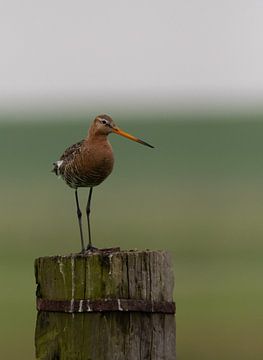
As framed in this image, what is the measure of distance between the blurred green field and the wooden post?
9.00 meters

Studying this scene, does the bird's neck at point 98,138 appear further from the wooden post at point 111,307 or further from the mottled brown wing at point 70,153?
the wooden post at point 111,307

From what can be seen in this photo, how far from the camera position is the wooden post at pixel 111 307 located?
7145 millimetres

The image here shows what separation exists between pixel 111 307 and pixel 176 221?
29.3 meters

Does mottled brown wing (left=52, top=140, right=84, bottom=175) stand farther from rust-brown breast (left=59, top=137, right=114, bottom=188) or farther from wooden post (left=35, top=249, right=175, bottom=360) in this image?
wooden post (left=35, top=249, right=175, bottom=360)

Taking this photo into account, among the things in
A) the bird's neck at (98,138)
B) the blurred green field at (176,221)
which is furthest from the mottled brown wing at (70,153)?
the blurred green field at (176,221)

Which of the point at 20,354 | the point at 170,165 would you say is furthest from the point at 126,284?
the point at 170,165

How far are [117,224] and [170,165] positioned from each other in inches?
807

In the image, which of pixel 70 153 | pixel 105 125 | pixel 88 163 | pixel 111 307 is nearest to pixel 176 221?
pixel 70 153

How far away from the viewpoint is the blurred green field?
19266mm

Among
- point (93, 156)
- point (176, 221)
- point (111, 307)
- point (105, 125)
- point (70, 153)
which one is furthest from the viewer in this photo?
point (176, 221)

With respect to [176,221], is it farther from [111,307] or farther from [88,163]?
[111,307]

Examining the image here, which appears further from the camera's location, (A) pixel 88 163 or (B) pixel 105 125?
(A) pixel 88 163

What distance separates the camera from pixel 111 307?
7137 millimetres

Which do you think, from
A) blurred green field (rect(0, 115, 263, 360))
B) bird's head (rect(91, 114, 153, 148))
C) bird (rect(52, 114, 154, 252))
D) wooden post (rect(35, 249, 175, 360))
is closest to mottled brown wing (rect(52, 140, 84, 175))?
bird (rect(52, 114, 154, 252))
